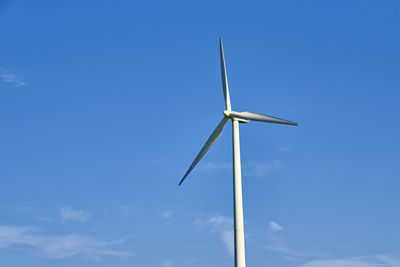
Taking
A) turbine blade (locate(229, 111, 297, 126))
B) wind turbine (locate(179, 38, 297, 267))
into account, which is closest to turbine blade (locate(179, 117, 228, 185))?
wind turbine (locate(179, 38, 297, 267))

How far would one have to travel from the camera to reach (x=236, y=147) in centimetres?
4203

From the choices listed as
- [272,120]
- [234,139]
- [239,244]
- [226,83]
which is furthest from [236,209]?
[226,83]

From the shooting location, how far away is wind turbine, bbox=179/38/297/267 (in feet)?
128

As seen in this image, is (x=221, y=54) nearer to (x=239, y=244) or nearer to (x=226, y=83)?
(x=226, y=83)

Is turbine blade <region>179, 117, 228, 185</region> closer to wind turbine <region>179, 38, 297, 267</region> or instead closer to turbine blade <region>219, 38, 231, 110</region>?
wind turbine <region>179, 38, 297, 267</region>

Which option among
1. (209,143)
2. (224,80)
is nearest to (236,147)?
(209,143)

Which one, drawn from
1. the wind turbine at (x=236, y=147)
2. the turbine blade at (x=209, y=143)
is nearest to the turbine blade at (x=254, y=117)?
the wind turbine at (x=236, y=147)

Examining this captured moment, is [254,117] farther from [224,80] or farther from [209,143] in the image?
[224,80]

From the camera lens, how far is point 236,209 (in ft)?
131

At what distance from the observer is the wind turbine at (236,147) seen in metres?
38.9

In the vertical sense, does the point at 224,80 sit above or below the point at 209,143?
above

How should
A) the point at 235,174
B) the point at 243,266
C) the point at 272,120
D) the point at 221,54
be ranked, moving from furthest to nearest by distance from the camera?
1. the point at 221,54
2. the point at 272,120
3. the point at 235,174
4. the point at 243,266

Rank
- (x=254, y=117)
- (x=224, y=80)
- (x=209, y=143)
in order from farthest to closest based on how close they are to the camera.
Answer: (x=224, y=80) → (x=209, y=143) → (x=254, y=117)

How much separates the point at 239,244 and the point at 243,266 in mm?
1670
